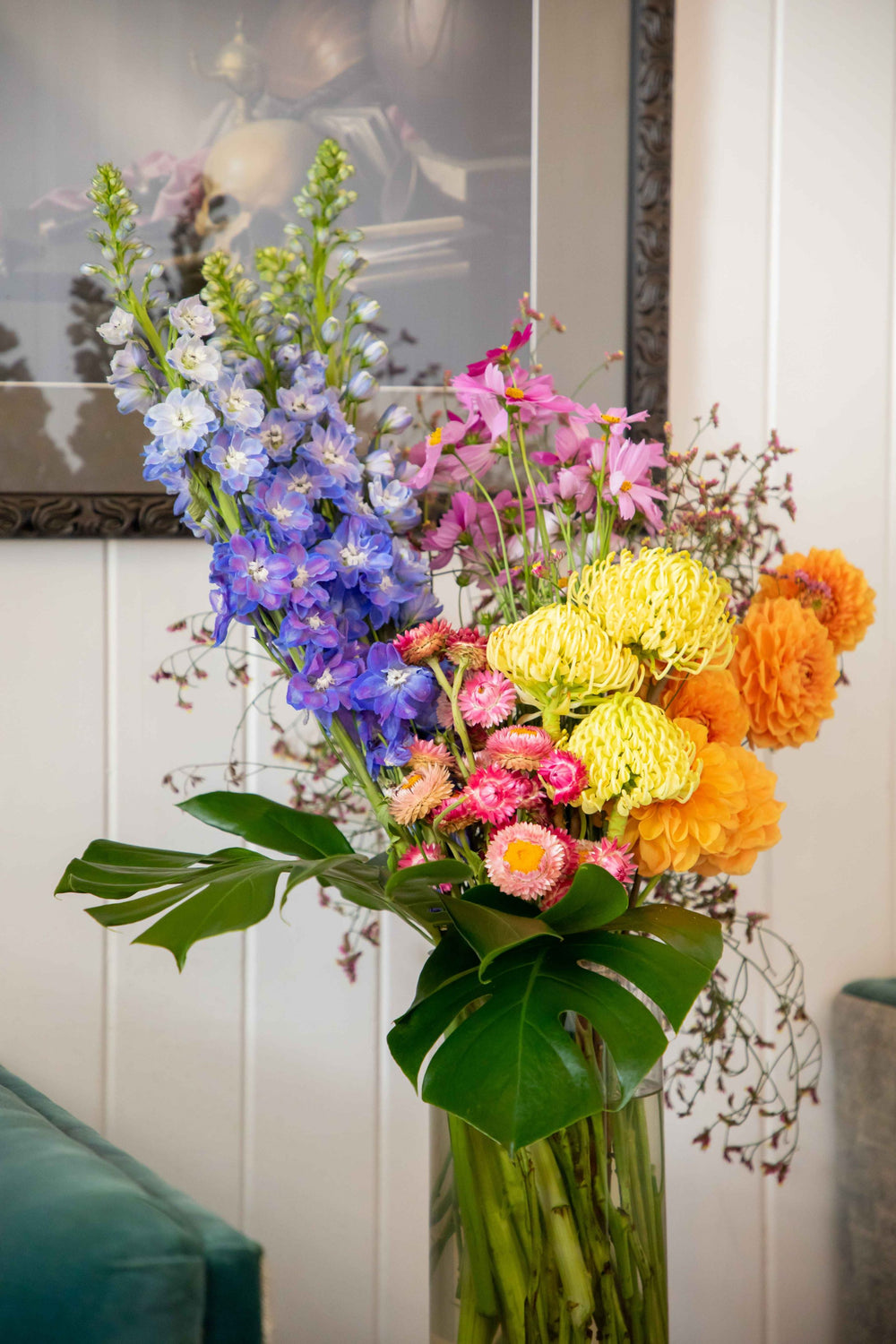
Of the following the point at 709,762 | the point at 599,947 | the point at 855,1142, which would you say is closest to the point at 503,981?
the point at 599,947

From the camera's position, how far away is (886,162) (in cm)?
111

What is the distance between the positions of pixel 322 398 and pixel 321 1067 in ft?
2.14

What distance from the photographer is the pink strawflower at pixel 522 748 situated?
22.5 inches

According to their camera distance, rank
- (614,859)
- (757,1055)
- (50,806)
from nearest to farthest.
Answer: (614,859)
(50,806)
(757,1055)

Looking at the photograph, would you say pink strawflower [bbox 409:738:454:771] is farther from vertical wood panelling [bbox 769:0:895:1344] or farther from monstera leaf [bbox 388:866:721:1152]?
vertical wood panelling [bbox 769:0:895:1344]

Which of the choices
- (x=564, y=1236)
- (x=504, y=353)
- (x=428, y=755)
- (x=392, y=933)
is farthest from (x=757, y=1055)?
(x=504, y=353)

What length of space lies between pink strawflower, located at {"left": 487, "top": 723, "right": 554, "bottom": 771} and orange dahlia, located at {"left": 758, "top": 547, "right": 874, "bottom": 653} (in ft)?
0.84

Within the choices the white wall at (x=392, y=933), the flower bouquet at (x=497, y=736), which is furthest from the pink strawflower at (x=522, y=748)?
the white wall at (x=392, y=933)

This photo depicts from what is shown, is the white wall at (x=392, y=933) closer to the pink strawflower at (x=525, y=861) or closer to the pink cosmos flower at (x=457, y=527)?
A: the pink cosmos flower at (x=457, y=527)

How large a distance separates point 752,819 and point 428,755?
0.62 ft

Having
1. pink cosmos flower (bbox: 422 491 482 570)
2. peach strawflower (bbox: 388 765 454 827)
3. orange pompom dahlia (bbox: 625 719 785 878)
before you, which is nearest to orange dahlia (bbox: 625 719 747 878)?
orange pompom dahlia (bbox: 625 719 785 878)

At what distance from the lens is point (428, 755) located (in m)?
0.62

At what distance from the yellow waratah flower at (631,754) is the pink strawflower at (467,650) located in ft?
0.29

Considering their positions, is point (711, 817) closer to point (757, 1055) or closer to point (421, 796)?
point (421, 796)
